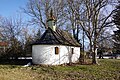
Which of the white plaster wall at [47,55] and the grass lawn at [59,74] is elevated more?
the white plaster wall at [47,55]

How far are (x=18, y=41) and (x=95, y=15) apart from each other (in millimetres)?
16056

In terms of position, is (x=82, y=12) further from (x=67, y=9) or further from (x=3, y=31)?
(x=3, y=31)

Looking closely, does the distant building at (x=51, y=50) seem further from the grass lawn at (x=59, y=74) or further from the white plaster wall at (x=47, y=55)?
the grass lawn at (x=59, y=74)

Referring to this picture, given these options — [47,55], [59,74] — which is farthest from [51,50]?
[59,74]

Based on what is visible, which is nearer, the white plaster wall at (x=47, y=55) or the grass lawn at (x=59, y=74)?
the grass lawn at (x=59, y=74)

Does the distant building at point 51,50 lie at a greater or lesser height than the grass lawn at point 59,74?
greater

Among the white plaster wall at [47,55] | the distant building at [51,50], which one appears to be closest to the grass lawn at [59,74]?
the white plaster wall at [47,55]

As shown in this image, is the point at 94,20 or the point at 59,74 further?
the point at 94,20

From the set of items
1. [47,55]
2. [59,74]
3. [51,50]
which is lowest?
[59,74]

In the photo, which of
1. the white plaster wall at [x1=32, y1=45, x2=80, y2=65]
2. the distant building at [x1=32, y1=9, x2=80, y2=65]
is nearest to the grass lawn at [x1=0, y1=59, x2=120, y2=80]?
the white plaster wall at [x1=32, y1=45, x2=80, y2=65]

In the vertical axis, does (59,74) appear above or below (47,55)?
below

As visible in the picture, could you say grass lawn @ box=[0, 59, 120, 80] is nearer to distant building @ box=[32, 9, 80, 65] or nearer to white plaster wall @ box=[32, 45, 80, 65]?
white plaster wall @ box=[32, 45, 80, 65]

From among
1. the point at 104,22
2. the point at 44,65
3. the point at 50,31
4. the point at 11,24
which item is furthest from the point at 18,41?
the point at 104,22

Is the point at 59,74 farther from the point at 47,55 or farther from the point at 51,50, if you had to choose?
the point at 51,50
